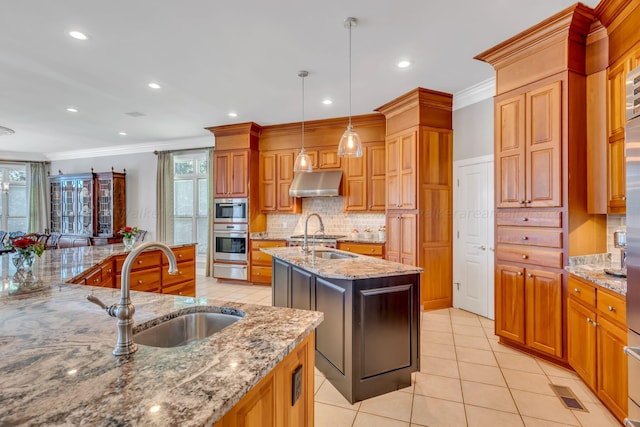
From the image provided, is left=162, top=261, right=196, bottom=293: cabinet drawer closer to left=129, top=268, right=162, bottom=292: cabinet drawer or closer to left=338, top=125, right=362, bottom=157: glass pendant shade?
left=129, top=268, right=162, bottom=292: cabinet drawer

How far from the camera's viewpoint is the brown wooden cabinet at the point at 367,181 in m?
5.21

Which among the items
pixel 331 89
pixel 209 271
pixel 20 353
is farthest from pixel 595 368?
pixel 209 271

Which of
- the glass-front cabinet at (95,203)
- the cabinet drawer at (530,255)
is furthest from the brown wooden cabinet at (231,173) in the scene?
the cabinet drawer at (530,255)

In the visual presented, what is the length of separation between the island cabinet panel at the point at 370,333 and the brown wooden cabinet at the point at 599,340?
1207 mm

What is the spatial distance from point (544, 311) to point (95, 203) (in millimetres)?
8693

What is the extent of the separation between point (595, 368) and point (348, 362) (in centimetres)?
175

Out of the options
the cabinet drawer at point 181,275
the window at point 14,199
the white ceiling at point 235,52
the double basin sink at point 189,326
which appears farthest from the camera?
the window at point 14,199

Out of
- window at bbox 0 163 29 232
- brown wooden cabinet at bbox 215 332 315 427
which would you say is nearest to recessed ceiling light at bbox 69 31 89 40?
brown wooden cabinet at bbox 215 332 315 427

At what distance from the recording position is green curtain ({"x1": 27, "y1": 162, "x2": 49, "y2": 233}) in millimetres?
8094

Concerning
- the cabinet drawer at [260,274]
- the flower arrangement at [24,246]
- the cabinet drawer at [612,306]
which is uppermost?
the flower arrangement at [24,246]

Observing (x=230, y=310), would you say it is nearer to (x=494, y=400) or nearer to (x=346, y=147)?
(x=346, y=147)

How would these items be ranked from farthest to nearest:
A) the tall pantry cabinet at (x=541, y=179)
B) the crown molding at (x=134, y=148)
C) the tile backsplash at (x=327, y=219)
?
the crown molding at (x=134, y=148) → the tile backsplash at (x=327, y=219) → the tall pantry cabinet at (x=541, y=179)

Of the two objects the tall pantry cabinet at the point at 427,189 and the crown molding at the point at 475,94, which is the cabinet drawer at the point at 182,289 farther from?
the crown molding at the point at 475,94

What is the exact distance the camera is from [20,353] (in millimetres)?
1073
